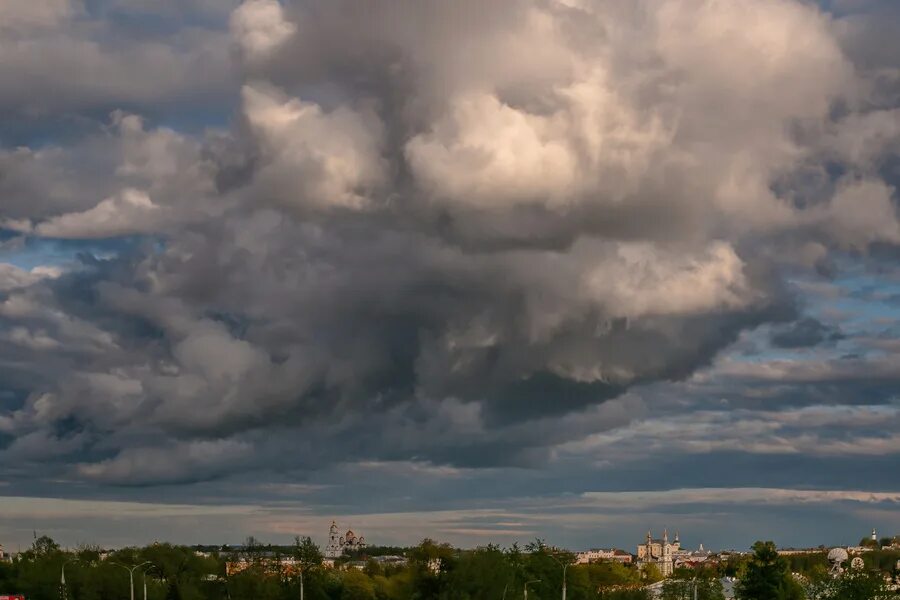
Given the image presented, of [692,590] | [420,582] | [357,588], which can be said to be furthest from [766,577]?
[357,588]

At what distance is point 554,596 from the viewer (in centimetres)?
18550

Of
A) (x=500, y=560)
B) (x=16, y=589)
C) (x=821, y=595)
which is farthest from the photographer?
(x=16, y=589)

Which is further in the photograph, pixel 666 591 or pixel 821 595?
pixel 666 591

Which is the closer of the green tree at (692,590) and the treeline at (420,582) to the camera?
the treeline at (420,582)

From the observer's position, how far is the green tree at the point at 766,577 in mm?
153500

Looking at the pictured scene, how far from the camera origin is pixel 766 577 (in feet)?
505

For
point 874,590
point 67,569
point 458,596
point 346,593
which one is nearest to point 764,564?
point 874,590

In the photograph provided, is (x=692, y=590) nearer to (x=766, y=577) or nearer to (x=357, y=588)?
(x=766, y=577)

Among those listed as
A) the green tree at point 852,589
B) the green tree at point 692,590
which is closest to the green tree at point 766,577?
the green tree at point 852,589

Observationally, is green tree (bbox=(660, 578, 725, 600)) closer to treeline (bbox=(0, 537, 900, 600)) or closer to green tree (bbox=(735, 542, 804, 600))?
treeline (bbox=(0, 537, 900, 600))

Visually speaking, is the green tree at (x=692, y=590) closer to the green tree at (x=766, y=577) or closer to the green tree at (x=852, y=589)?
the green tree at (x=852, y=589)

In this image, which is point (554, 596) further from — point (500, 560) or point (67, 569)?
point (67, 569)

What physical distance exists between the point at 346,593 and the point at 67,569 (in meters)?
40.8

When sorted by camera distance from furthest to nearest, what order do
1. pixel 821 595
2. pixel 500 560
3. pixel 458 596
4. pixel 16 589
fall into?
pixel 16 589
pixel 821 595
pixel 500 560
pixel 458 596
